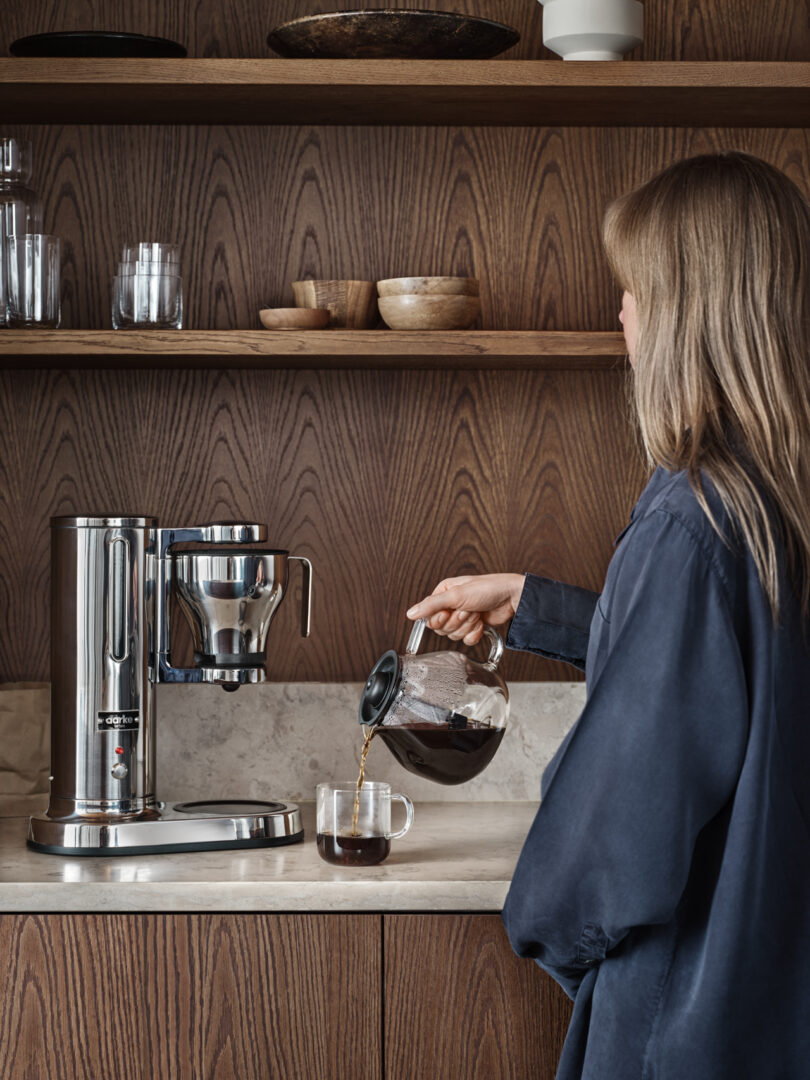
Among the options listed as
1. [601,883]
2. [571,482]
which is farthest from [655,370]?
[571,482]

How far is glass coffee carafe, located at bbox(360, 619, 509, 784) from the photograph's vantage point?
1530 mm

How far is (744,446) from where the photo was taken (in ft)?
3.58

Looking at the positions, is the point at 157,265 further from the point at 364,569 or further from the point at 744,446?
the point at 744,446

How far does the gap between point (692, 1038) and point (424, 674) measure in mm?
602

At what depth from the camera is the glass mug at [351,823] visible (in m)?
1.52

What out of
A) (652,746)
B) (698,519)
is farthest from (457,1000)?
(698,519)

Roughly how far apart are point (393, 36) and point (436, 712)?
95 centimetres

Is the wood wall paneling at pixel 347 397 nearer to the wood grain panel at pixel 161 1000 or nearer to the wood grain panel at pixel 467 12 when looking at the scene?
the wood grain panel at pixel 467 12

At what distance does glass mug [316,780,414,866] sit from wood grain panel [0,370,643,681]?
0.48 metres

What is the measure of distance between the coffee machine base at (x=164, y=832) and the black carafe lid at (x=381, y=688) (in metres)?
0.22

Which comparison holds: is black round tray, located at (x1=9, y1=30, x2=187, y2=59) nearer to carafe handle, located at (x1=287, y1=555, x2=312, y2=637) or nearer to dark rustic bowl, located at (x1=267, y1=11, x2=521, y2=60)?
dark rustic bowl, located at (x1=267, y1=11, x2=521, y2=60)

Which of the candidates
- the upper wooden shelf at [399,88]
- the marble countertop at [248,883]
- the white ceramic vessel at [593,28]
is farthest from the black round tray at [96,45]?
the marble countertop at [248,883]

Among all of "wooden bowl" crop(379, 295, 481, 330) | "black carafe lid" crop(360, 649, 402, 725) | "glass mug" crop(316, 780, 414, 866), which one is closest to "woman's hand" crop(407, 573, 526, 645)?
"black carafe lid" crop(360, 649, 402, 725)

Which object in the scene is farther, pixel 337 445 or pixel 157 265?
pixel 337 445
